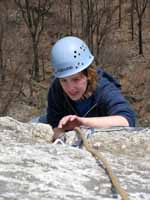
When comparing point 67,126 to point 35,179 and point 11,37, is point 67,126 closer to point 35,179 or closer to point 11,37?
point 35,179

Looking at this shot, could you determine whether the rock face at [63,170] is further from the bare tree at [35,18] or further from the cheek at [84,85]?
the bare tree at [35,18]

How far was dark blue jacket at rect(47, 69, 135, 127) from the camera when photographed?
2.46 meters

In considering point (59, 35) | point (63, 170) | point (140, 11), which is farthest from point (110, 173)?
point (140, 11)

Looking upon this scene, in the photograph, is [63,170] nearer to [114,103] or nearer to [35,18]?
[114,103]

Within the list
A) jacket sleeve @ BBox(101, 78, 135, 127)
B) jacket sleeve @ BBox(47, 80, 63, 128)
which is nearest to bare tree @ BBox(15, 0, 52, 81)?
jacket sleeve @ BBox(47, 80, 63, 128)

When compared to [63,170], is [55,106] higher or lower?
lower

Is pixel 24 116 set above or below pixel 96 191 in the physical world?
below

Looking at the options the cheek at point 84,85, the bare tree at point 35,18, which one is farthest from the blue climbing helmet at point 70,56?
the bare tree at point 35,18

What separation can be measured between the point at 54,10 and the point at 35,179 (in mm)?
20560

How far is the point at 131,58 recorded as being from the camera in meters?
19.8

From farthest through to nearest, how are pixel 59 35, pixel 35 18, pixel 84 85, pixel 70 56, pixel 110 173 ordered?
pixel 59 35 → pixel 35 18 → pixel 70 56 → pixel 84 85 → pixel 110 173

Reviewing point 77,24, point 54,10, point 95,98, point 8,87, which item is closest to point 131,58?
point 77,24

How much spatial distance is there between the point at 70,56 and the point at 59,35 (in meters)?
18.5

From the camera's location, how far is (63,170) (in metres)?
1.51
